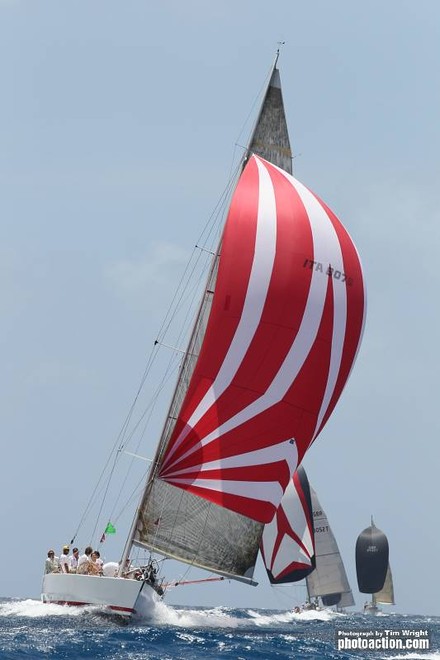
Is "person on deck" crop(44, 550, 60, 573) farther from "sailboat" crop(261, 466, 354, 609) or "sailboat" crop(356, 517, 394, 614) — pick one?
"sailboat" crop(356, 517, 394, 614)

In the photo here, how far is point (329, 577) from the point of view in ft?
140

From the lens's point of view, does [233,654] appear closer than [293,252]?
Yes

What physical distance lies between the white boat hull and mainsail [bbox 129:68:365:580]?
133cm

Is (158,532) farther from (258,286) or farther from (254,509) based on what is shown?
(258,286)

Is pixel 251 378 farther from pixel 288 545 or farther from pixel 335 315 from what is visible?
pixel 288 545

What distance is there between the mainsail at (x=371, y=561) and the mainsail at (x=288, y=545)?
18931 mm

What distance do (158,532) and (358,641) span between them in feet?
14.4

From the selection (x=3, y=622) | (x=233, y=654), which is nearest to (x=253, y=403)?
(x=233, y=654)

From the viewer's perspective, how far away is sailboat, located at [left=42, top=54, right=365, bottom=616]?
68.5ft

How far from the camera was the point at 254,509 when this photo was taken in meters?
21.4

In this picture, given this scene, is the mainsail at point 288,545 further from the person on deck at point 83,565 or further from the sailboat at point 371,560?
the sailboat at point 371,560

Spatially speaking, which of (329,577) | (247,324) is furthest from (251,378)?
(329,577)

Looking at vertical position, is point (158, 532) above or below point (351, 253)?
below

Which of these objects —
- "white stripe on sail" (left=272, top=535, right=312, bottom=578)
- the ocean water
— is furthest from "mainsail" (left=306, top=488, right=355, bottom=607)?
the ocean water
